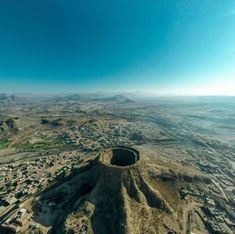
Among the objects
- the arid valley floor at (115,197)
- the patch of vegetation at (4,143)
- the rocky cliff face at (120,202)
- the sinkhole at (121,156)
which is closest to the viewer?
the rocky cliff face at (120,202)

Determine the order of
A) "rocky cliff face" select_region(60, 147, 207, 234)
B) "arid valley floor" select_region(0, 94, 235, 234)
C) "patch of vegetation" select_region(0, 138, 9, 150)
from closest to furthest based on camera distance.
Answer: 1. "rocky cliff face" select_region(60, 147, 207, 234)
2. "arid valley floor" select_region(0, 94, 235, 234)
3. "patch of vegetation" select_region(0, 138, 9, 150)

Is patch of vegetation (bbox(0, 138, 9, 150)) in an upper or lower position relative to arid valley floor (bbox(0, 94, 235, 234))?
lower

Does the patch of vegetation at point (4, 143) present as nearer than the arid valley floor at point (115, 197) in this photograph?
No

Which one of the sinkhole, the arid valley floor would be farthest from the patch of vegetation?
the sinkhole

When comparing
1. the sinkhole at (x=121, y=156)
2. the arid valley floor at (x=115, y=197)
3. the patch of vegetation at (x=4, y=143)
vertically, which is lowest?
the patch of vegetation at (x=4, y=143)

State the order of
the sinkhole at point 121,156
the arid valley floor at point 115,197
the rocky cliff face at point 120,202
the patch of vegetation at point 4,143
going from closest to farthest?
the rocky cliff face at point 120,202
the arid valley floor at point 115,197
the sinkhole at point 121,156
the patch of vegetation at point 4,143

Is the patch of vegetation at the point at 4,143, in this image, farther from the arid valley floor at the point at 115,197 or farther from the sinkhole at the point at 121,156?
the sinkhole at the point at 121,156

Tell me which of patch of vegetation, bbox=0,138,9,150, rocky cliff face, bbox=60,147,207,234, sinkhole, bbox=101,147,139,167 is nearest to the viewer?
rocky cliff face, bbox=60,147,207,234

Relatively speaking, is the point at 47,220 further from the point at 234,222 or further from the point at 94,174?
the point at 234,222

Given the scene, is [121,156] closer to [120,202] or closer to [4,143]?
[120,202]

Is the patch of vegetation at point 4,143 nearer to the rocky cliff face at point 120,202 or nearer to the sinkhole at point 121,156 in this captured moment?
the rocky cliff face at point 120,202

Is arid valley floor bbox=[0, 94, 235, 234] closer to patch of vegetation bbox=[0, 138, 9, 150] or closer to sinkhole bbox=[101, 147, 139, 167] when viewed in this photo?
Answer: sinkhole bbox=[101, 147, 139, 167]

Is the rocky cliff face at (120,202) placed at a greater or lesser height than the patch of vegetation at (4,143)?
greater

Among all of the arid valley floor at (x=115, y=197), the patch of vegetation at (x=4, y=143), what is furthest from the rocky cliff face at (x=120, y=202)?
the patch of vegetation at (x=4, y=143)
